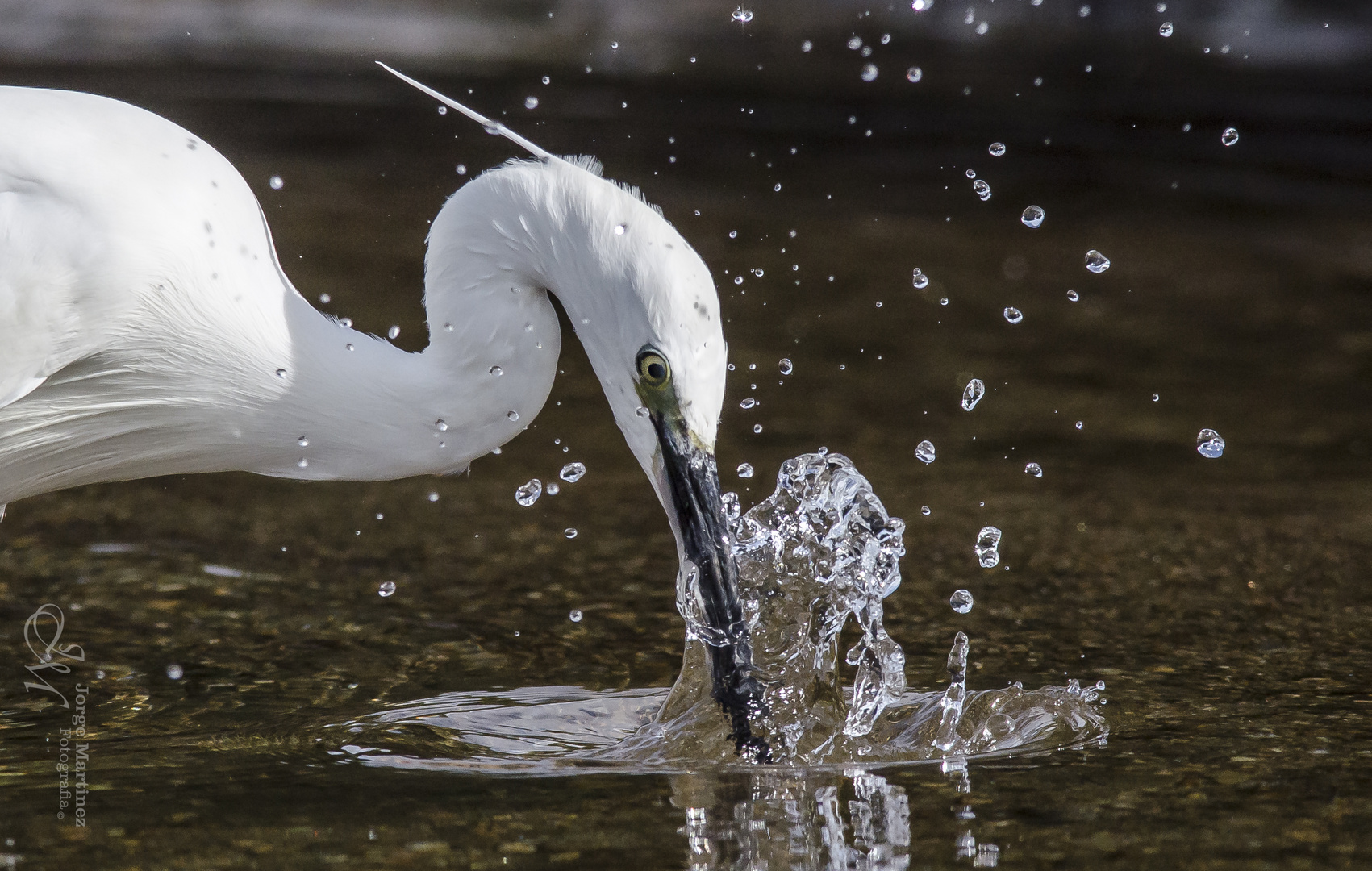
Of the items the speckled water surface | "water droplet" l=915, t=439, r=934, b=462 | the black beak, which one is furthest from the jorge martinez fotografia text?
"water droplet" l=915, t=439, r=934, b=462

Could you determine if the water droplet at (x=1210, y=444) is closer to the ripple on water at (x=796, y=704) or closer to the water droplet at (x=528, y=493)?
the ripple on water at (x=796, y=704)

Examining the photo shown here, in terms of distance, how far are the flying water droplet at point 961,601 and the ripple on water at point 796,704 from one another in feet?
0.90

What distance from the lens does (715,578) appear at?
2.96 meters

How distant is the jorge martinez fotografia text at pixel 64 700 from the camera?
2.82m

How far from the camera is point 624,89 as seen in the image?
1123 cm

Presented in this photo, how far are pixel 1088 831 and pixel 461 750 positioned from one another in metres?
1.12

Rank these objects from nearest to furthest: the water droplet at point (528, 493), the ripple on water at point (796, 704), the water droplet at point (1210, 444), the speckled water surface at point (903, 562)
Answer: the speckled water surface at point (903, 562), the ripple on water at point (796, 704), the water droplet at point (528, 493), the water droplet at point (1210, 444)

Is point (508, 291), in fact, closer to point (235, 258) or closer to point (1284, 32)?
point (235, 258)

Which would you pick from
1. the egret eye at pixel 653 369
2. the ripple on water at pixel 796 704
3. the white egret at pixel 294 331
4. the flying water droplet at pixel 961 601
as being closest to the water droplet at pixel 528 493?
the ripple on water at pixel 796 704

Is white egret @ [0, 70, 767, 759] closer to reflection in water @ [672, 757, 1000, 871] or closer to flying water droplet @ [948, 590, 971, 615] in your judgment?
reflection in water @ [672, 757, 1000, 871]

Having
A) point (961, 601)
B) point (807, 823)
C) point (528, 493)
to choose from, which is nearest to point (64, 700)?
point (528, 493)

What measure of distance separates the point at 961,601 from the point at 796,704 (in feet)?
2.28

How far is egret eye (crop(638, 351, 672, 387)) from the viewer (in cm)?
277

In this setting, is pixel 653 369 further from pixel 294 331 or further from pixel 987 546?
pixel 987 546
